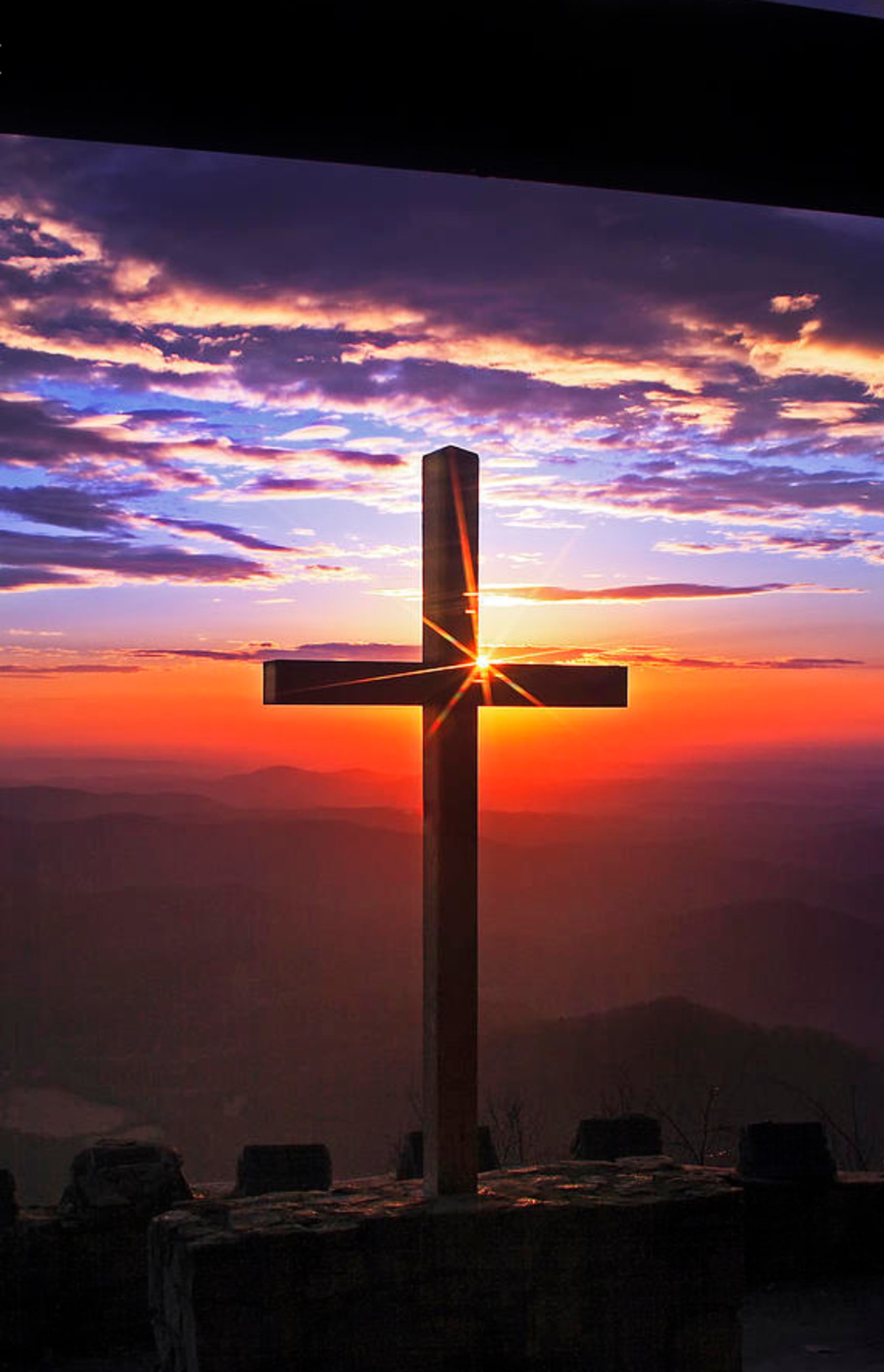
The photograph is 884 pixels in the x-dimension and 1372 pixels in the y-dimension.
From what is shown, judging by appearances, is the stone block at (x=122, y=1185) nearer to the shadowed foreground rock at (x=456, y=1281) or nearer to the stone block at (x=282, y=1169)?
the stone block at (x=282, y=1169)

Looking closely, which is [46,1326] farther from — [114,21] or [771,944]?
[771,944]

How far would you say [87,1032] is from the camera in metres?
36.9

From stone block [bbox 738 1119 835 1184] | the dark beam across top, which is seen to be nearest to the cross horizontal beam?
the dark beam across top

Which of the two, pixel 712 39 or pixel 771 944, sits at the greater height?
pixel 712 39

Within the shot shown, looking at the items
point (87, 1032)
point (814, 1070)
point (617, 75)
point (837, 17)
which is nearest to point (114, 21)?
point (617, 75)

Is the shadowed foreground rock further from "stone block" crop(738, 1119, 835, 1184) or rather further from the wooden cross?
"stone block" crop(738, 1119, 835, 1184)

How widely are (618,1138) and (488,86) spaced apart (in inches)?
157

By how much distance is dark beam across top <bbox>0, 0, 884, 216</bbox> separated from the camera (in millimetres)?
2322

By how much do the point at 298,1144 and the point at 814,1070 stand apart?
28693 mm

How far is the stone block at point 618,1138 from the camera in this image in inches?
203

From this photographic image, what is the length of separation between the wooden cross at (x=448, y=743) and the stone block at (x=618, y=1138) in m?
1.09

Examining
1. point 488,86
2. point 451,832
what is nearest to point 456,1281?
point 451,832

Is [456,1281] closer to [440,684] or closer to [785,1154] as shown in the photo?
[440,684]

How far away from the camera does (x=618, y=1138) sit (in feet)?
17.0
